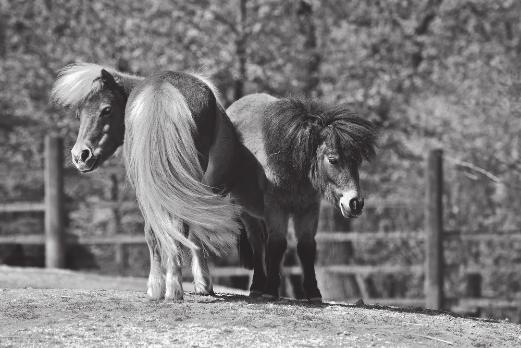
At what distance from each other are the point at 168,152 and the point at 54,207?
6195 millimetres

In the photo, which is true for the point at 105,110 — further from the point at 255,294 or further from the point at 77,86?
the point at 255,294

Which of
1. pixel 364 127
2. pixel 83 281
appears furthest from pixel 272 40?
pixel 364 127

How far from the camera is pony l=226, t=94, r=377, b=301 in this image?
21.0 feet

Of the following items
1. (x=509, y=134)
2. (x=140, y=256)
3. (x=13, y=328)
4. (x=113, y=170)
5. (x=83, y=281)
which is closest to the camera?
(x=13, y=328)

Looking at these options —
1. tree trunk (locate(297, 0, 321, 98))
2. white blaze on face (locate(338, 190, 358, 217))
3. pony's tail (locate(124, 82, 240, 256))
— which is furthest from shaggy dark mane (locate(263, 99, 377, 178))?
tree trunk (locate(297, 0, 321, 98))

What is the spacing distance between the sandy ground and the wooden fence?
4691mm

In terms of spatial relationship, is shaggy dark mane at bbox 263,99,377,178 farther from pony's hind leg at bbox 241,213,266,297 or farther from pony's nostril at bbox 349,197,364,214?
pony's hind leg at bbox 241,213,266,297

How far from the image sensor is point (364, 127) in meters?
6.55

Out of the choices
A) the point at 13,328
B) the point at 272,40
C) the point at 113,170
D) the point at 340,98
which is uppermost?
the point at 272,40

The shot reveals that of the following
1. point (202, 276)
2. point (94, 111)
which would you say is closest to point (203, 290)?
point (202, 276)

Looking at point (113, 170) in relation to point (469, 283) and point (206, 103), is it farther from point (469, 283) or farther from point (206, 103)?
point (206, 103)

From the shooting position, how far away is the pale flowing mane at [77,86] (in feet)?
21.0

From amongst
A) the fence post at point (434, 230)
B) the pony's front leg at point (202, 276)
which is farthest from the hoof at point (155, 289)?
the fence post at point (434, 230)

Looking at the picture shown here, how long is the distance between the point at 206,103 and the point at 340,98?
25.7 feet
